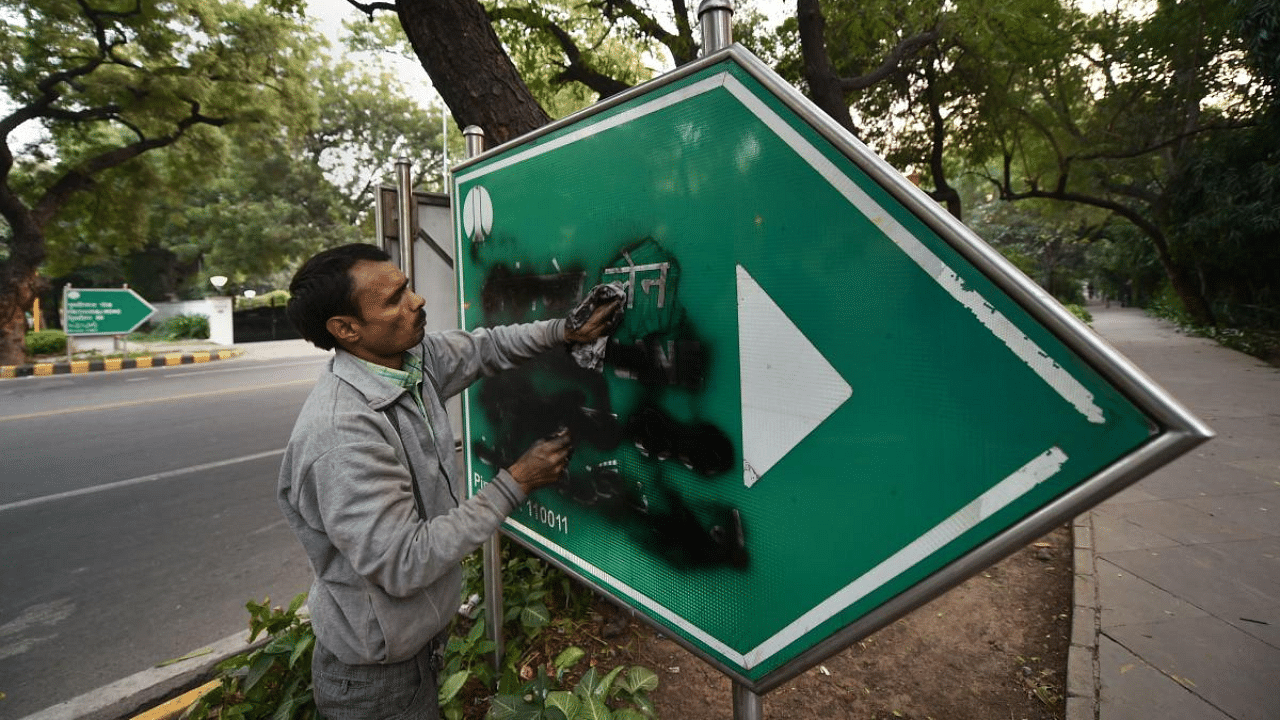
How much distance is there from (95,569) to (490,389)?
10.9ft

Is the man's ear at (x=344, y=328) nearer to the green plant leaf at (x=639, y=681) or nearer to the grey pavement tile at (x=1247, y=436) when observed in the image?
the green plant leaf at (x=639, y=681)

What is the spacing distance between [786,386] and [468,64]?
2.75m

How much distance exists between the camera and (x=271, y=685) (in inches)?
77.8

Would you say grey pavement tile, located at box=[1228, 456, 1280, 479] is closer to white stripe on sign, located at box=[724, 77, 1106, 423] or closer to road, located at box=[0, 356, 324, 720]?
white stripe on sign, located at box=[724, 77, 1106, 423]

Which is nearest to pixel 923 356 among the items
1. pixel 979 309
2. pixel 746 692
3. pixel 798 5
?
pixel 979 309

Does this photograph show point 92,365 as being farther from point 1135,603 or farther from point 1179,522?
point 1179,522

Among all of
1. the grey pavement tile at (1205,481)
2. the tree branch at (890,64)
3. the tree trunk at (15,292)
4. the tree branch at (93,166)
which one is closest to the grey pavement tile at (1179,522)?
the grey pavement tile at (1205,481)

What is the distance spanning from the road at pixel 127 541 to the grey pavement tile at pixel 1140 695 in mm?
3676

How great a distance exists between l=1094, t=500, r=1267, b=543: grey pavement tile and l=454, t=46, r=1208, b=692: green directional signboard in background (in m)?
3.36

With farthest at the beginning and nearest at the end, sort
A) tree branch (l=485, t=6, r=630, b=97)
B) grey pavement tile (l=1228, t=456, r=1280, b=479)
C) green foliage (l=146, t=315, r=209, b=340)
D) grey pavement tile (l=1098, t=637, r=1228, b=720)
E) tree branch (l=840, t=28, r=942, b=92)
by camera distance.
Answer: green foliage (l=146, t=315, r=209, b=340), tree branch (l=840, t=28, r=942, b=92), tree branch (l=485, t=6, r=630, b=97), grey pavement tile (l=1228, t=456, r=1280, b=479), grey pavement tile (l=1098, t=637, r=1228, b=720)

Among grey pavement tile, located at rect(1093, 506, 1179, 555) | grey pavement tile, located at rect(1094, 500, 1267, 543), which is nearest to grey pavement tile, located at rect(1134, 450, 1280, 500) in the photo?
grey pavement tile, located at rect(1094, 500, 1267, 543)

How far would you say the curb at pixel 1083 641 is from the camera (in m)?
2.02

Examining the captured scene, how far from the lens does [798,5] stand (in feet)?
17.1

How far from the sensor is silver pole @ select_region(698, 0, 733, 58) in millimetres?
1011
